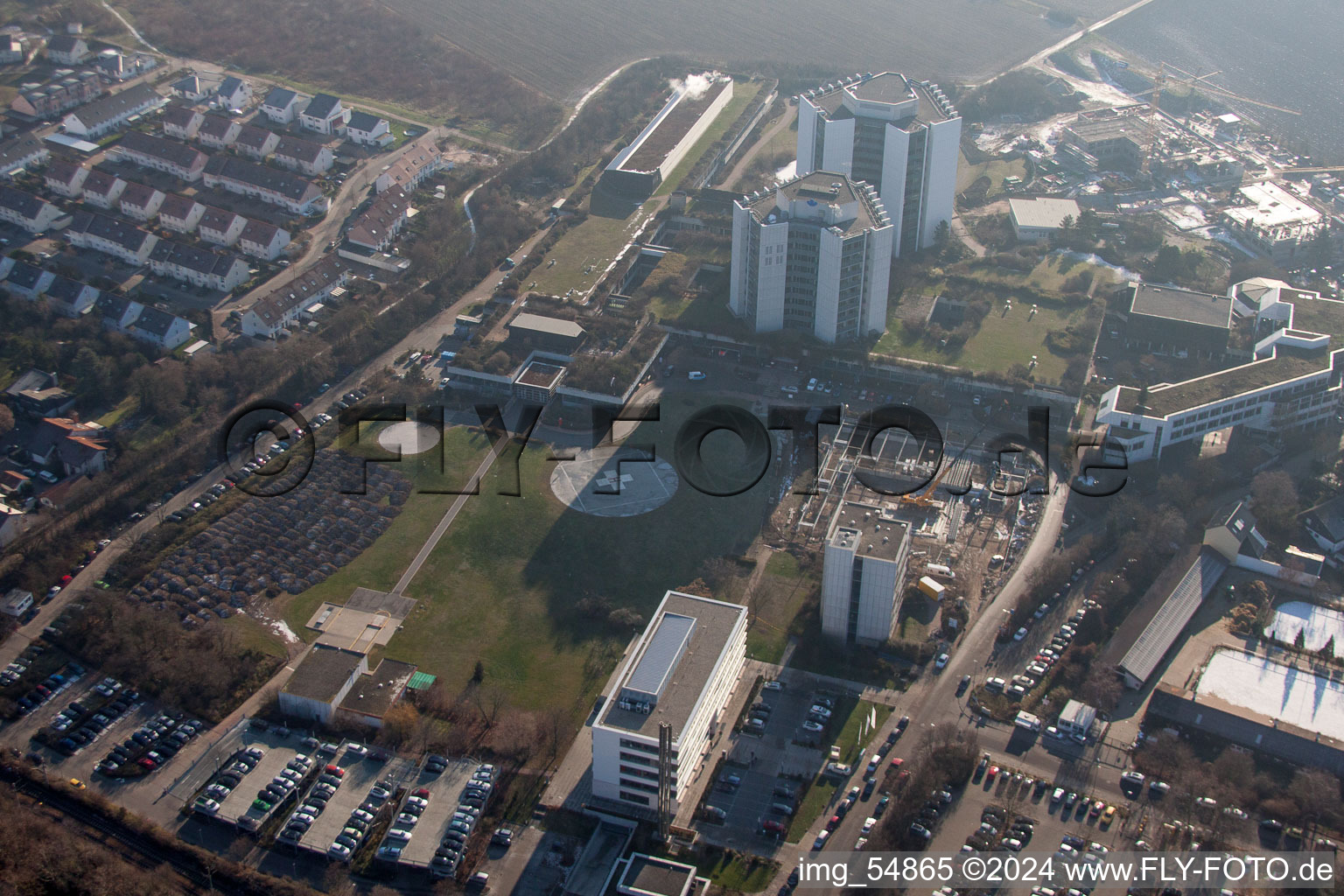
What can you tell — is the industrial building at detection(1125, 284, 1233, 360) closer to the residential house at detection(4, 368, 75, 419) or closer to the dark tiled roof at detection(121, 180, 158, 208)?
the residential house at detection(4, 368, 75, 419)

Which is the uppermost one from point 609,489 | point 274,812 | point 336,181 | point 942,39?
point 942,39

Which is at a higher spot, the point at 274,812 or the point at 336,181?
the point at 336,181

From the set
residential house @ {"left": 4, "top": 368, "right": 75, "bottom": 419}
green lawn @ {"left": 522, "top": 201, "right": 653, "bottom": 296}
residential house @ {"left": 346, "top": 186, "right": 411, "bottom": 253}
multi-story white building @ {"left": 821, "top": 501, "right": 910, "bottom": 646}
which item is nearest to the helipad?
multi-story white building @ {"left": 821, "top": 501, "right": 910, "bottom": 646}

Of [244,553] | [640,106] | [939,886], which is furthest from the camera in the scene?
[640,106]

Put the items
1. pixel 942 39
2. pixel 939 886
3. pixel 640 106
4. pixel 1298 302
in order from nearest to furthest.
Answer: pixel 939 886 < pixel 1298 302 < pixel 640 106 < pixel 942 39

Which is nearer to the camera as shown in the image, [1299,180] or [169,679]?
[169,679]

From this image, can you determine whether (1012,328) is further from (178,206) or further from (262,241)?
(178,206)

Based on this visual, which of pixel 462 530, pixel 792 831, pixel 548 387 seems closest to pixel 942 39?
pixel 548 387

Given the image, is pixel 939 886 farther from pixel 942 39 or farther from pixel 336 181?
pixel 942 39
